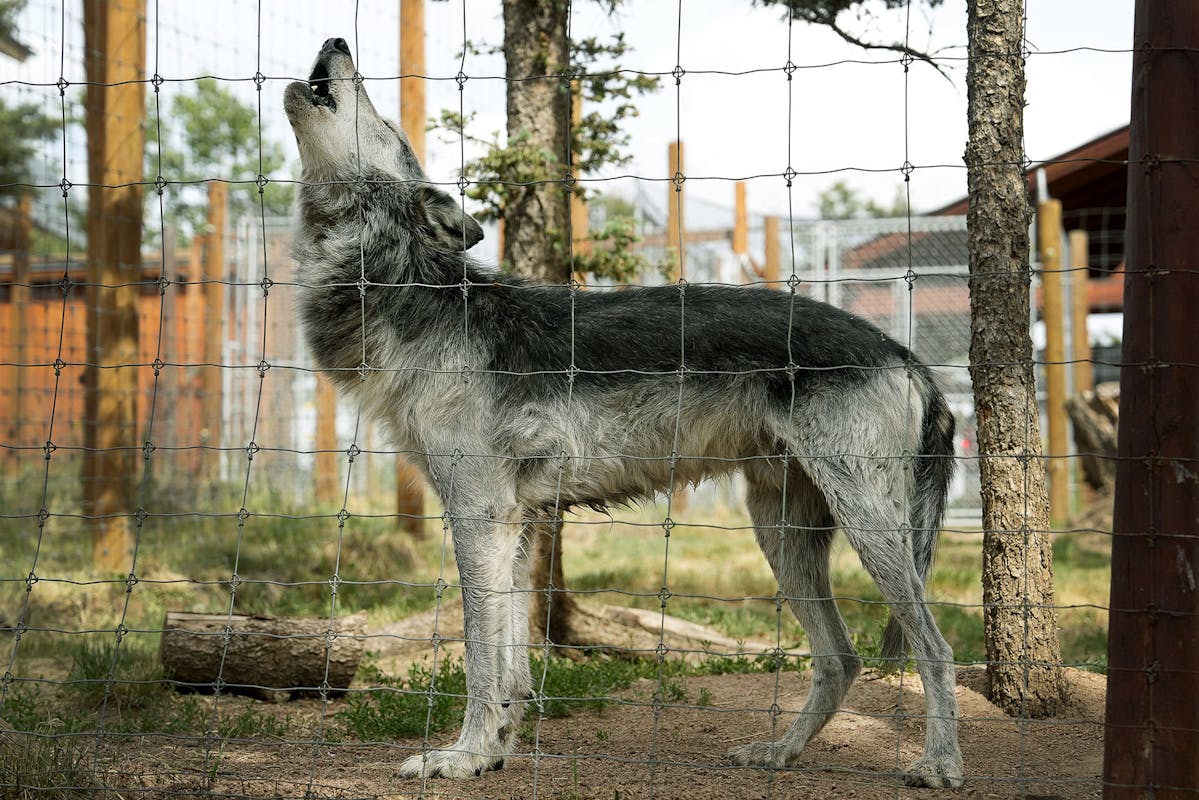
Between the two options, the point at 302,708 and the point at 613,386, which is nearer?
the point at 613,386

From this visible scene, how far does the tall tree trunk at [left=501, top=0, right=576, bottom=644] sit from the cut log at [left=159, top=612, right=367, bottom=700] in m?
1.10

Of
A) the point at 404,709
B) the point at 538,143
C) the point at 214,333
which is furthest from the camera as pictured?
the point at 214,333

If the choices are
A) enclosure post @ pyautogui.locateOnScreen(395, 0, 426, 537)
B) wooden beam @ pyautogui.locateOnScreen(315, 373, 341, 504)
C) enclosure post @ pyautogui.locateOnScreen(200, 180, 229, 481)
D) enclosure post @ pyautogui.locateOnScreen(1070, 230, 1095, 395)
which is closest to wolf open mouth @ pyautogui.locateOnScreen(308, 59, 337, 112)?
enclosure post @ pyautogui.locateOnScreen(395, 0, 426, 537)

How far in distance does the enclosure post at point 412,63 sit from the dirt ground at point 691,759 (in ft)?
18.4

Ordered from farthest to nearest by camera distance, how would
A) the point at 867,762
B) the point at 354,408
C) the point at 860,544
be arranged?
1. the point at 354,408
2. the point at 867,762
3. the point at 860,544

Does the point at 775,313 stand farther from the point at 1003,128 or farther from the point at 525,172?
the point at 525,172

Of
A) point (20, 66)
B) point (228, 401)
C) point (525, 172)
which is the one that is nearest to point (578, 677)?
point (525, 172)

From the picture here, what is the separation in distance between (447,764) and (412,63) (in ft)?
22.2

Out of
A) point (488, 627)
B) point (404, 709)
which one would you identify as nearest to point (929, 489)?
point (488, 627)

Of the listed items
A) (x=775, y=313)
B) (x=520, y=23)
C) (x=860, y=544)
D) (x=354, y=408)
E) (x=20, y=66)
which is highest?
(x=20, y=66)

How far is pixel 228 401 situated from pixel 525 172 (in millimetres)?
8260

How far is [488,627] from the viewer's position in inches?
159

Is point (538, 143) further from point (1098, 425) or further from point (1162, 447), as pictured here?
point (1098, 425)

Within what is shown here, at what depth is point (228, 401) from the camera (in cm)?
1259
